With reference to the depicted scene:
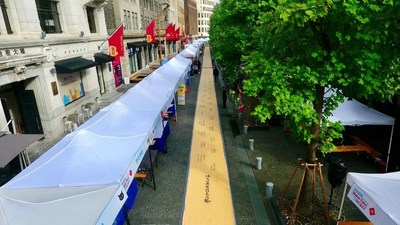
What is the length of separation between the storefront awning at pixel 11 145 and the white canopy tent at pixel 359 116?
39.9ft

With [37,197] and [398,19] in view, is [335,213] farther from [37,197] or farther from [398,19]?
[37,197]

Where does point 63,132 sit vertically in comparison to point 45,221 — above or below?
below

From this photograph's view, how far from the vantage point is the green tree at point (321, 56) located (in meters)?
5.20

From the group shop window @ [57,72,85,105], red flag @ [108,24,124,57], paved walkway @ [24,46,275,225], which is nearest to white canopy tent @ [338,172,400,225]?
paved walkway @ [24,46,275,225]

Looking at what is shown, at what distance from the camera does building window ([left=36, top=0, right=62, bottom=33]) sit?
16.6m

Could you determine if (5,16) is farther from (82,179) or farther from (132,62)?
(132,62)

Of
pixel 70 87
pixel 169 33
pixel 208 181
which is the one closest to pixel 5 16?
pixel 70 87

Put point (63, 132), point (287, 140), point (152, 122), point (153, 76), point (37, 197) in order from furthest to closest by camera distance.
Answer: point (153, 76), point (63, 132), point (287, 140), point (152, 122), point (37, 197)

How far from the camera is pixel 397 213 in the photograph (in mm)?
5004

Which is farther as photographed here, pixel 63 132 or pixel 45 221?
pixel 63 132

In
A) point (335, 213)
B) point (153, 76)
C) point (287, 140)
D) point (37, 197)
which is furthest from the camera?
point (153, 76)

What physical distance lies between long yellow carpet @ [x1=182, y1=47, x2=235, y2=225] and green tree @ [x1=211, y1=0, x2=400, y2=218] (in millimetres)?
3840

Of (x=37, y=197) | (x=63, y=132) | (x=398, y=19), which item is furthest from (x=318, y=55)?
(x=63, y=132)

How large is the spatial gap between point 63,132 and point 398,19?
17.9 metres
